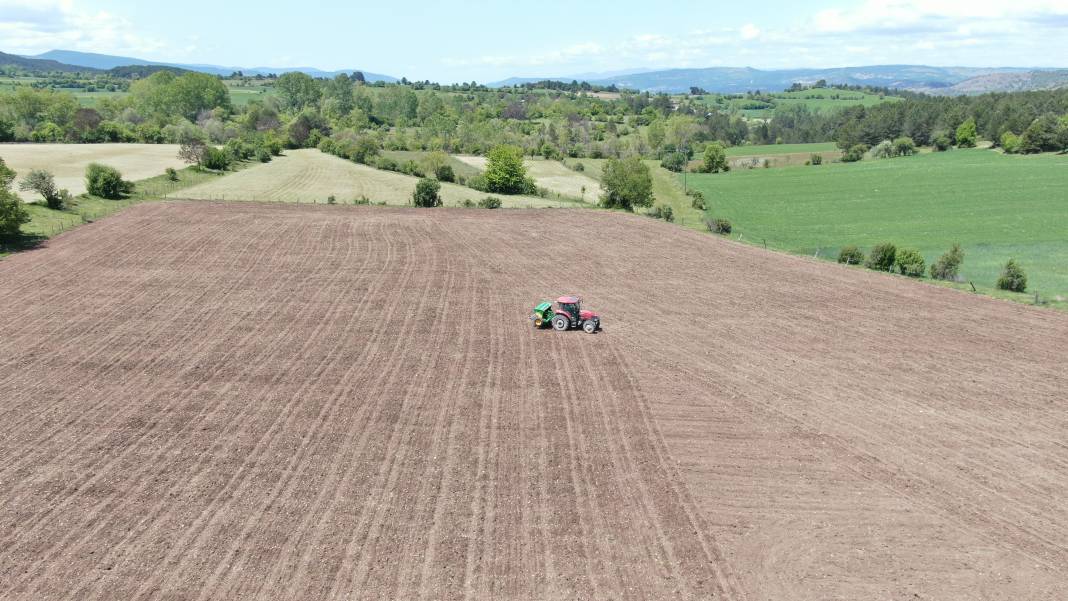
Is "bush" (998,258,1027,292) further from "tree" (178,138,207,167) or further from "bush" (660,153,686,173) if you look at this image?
"tree" (178,138,207,167)

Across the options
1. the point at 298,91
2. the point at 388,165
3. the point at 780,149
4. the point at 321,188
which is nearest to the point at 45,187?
the point at 321,188

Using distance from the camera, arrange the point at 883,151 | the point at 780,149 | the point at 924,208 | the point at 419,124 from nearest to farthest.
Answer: the point at 924,208, the point at 883,151, the point at 780,149, the point at 419,124

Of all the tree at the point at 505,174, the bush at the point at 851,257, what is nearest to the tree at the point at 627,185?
the tree at the point at 505,174

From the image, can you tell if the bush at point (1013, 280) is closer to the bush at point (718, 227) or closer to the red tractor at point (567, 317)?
the bush at point (718, 227)

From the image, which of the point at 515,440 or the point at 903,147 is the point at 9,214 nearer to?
the point at 515,440

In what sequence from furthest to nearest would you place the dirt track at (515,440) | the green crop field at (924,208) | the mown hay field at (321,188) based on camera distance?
the mown hay field at (321,188) → the green crop field at (924,208) → the dirt track at (515,440)

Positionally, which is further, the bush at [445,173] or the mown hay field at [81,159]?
the bush at [445,173]
